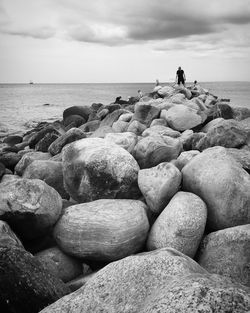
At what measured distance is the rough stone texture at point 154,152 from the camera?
6625mm

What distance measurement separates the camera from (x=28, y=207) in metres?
4.73

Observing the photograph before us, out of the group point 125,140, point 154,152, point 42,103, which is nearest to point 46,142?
point 125,140

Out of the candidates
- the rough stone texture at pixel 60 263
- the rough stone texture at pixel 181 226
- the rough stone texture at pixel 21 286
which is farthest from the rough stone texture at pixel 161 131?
the rough stone texture at pixel 21 286

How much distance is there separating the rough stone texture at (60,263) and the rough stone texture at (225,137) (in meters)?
4.02

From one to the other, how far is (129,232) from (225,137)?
3770 millimetres

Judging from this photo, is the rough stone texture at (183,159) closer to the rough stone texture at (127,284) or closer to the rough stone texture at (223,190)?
the rough stone texture at (223,190)

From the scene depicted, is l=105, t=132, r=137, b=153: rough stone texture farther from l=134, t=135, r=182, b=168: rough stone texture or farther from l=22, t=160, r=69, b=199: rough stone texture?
l=22, t=160, r=69, b=199: rough stone texture

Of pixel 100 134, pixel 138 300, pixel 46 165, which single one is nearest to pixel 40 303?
pixel 138 300

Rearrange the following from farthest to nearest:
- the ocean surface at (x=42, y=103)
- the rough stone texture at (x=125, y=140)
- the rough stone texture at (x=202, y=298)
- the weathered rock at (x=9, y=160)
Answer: the ocean surface at (x=42, y=103)
the weathered rock at (x=9, y=160)
the rough stone texture at (x=125, y=140)
the rough stone texture at (x=202, y=298)

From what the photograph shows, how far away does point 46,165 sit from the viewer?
703 centimetres

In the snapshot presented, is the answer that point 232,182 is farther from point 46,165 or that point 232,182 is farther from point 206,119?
point 206,119

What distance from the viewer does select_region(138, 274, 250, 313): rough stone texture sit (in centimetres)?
217

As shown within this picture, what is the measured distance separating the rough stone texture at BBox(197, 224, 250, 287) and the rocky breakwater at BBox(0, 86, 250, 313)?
0.04ft

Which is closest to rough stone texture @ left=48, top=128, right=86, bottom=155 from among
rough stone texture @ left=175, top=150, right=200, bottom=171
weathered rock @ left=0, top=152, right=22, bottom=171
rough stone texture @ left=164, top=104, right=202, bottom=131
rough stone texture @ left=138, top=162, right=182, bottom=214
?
weathered rock @ left=0, top=152, right=22, bottom=171
